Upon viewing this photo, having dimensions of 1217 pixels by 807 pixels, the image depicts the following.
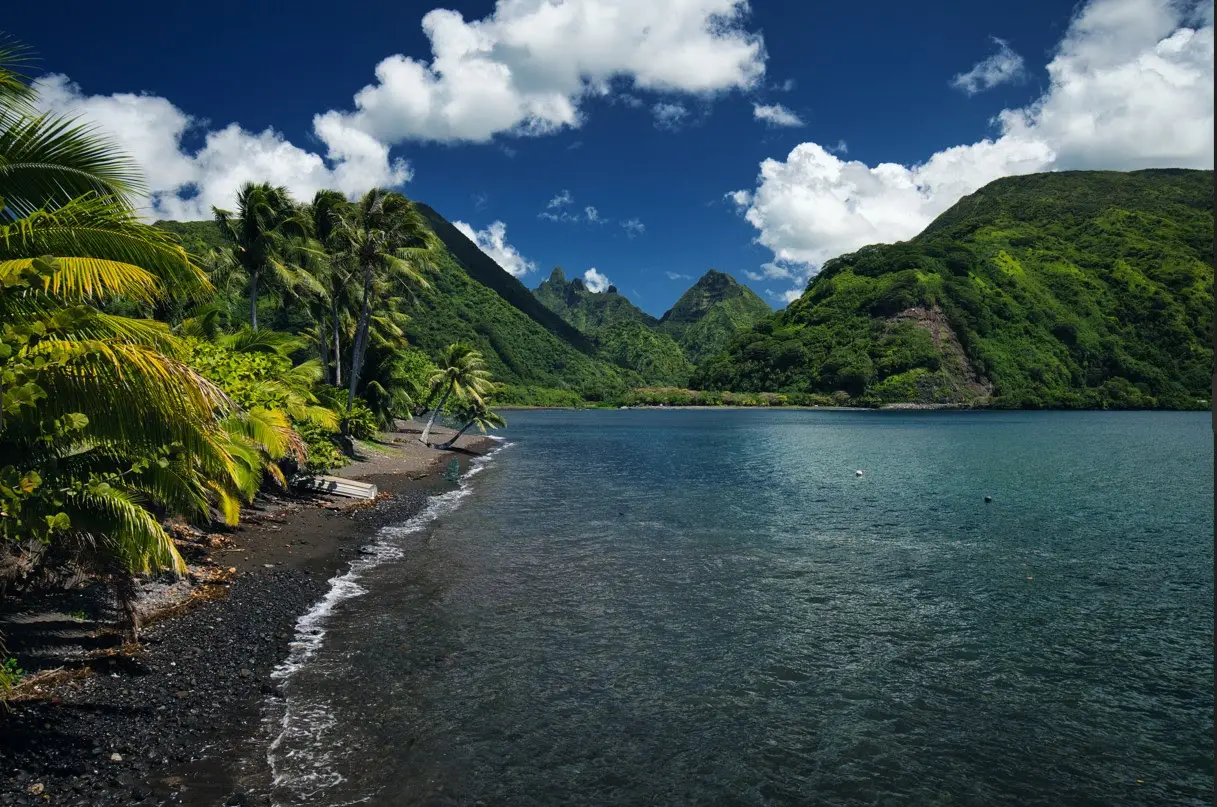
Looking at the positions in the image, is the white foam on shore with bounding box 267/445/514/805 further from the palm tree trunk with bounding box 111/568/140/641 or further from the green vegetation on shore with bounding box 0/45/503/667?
the green vegetation on shore with bounding box 0/45/503/667

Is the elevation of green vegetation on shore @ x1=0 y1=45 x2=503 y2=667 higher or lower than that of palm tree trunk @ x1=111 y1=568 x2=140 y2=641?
higher

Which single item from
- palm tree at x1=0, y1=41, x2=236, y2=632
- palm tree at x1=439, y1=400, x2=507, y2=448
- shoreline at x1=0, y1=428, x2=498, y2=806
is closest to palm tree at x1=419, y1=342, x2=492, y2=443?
palm tree at x1=439, y1=400, x2=507, y2=448

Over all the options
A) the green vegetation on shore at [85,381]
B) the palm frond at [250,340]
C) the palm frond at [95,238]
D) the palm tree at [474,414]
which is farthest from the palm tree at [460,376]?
the palm frond at [95,238]

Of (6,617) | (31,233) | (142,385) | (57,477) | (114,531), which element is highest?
(31,233)

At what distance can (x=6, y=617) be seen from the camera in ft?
39.6

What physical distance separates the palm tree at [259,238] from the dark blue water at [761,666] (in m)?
16.4

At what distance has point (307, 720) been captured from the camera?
1145 cm

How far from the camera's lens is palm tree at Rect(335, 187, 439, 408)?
42906 mm

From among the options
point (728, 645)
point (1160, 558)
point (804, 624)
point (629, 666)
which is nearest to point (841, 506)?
point (1160, 558)

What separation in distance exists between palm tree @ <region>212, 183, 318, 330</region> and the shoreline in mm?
21728

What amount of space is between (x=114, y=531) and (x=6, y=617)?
536 centimetres

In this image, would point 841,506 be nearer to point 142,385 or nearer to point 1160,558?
point 1160,558

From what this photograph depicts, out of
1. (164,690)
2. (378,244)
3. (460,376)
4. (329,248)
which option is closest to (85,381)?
(164,690)

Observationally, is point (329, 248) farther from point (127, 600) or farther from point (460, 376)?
point (127, 600)
